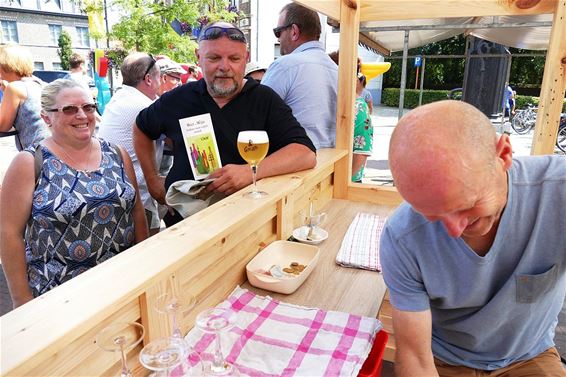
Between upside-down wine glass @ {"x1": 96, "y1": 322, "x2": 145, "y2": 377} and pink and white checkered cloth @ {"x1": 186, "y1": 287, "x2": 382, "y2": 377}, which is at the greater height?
upside-down wine glass @ {"x1": 96, "y1": 322, "x2": 145, "y2": 377}

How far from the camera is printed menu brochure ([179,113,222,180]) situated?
2336 mm

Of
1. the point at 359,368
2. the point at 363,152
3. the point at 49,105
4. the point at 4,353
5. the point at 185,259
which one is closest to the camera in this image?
the point at 4,353

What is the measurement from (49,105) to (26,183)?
48 cm

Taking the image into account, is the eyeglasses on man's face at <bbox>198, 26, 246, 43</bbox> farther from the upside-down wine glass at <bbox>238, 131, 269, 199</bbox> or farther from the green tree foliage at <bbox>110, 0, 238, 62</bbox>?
the green tree foliage at <bbox>110, 0, 238, 62</bbox>

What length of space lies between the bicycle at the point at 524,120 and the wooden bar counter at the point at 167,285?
48.8 ft

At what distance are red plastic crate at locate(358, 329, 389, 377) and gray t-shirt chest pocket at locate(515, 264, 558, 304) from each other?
1.54ft

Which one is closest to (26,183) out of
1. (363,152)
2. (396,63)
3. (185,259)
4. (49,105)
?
(49,105)

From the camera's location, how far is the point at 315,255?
6.04ft

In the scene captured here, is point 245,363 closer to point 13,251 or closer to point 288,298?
point 288,298

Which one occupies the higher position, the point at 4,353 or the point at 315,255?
the point at 4,353

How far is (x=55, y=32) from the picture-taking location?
36.3 metres

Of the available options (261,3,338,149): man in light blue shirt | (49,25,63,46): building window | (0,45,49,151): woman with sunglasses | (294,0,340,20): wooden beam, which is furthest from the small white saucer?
(49,25,63,46): building window

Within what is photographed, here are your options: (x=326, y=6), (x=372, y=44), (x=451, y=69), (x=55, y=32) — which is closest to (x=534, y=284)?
(x=326, y=6)

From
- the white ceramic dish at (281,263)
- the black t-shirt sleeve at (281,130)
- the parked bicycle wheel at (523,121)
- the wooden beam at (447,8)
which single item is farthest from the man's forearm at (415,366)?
the parked bicycle wheel at (523,121)
